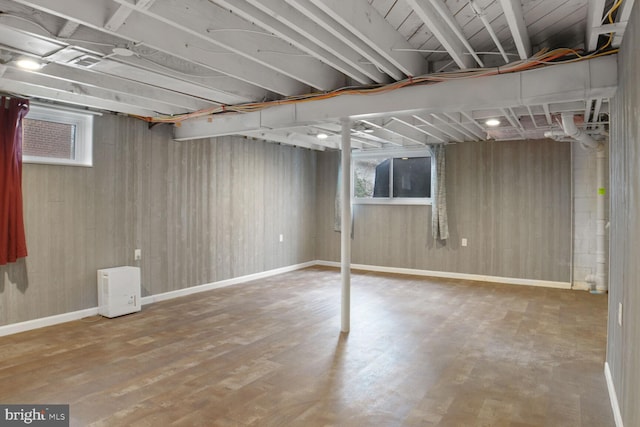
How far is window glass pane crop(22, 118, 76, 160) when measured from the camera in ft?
13.7

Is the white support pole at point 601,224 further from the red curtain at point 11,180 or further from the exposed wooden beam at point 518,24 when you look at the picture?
the red curtain at point 11,180

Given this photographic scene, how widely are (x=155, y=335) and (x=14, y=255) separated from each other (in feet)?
5.01

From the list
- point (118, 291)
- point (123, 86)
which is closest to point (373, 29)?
point (123, 86)

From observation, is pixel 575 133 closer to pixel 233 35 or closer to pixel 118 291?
pixel 233 35

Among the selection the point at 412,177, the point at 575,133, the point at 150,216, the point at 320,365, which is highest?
the point at 575,133

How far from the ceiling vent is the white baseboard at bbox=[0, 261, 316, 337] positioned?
8.60 feet

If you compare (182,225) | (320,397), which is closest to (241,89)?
(182,225)

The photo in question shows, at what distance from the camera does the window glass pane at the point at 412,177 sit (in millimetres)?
7465

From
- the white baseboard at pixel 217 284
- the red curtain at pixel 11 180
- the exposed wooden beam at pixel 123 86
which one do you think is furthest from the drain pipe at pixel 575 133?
the red curtain at pixel 11 180

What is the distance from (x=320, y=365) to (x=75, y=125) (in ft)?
11.8

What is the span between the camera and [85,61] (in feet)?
10.0

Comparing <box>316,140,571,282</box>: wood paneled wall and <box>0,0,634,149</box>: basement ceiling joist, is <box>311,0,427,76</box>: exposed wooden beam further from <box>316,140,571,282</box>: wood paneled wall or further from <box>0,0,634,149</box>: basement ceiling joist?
<box>316,140,571,282</box>: wood paneled wall

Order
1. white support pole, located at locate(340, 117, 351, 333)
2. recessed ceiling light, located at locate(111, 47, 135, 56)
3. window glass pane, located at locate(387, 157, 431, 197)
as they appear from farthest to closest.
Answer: window glass pane, located at locate(387, 157, 431, 197) < white support pole, located at locate(340, 117, 351, 333) < recessed ceiling light, located at locate(111, 47, 135, 56)

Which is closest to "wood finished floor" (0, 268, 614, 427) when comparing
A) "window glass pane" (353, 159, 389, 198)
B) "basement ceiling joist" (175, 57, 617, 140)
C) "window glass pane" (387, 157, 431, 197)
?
"basement ceiling joist" (175, 57, 617, 140)
